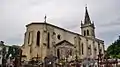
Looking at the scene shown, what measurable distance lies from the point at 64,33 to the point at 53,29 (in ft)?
15.2

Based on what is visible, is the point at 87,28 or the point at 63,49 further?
the point at 87,28

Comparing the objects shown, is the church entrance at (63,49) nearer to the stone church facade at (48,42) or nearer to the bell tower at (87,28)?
the stone church facade at (48,42)

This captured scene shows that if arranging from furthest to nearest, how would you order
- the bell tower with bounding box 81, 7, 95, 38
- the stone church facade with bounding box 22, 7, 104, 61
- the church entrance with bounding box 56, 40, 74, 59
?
the bell tower with bounding box 81, 7, 95, 38, the church entrance with bounding box 56, 40, 74, 59, the stone church facade with bounding box 22, 7, 104, 61

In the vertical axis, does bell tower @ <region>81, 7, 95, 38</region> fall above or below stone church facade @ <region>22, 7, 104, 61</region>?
above

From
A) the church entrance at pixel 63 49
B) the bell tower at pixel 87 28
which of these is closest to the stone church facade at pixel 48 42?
the church entrance at pixel 63 49

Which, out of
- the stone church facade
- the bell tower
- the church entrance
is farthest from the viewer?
the bell tower

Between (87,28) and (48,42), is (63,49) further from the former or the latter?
(87,28)

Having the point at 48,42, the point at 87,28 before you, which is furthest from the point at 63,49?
the point at 87,28

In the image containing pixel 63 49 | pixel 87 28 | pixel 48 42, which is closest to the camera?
pixel 48 42

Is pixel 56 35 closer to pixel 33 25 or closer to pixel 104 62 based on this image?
pixel 33 25

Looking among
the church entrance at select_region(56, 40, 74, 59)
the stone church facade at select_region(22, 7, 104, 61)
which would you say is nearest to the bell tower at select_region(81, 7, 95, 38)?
the stone church facade at select_region(22, 7, 104, 61)

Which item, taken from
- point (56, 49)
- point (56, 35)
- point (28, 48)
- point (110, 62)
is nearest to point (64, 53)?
point (56, 49)

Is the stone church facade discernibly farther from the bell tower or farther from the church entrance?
the bell tower

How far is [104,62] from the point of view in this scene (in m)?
17.7
